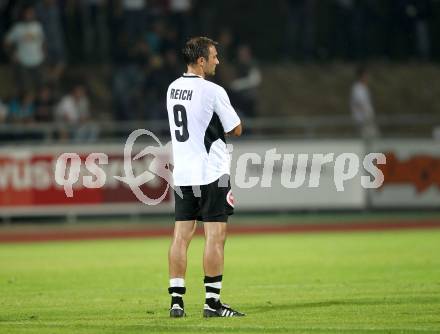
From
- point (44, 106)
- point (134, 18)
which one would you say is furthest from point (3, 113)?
point (134, 18)

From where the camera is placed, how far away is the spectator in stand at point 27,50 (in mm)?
21578

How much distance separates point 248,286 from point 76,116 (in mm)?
10871

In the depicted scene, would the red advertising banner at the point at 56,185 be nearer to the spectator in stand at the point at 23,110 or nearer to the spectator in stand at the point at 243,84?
the spectator in stand at the point at 23,110

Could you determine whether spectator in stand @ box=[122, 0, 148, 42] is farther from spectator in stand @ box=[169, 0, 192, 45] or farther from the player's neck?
the player's neck

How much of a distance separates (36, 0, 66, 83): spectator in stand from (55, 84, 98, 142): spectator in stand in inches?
23.1

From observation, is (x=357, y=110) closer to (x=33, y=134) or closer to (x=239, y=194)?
(x=239, y=194)

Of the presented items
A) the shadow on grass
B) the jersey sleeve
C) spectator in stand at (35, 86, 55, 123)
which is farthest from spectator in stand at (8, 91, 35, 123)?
the jersey sleeve

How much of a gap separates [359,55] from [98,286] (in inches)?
623

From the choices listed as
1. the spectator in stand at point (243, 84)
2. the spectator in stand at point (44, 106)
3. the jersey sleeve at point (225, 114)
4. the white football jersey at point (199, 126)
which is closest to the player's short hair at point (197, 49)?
the white football jersey at point (199, 126)

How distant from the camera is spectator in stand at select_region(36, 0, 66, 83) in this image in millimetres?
22328

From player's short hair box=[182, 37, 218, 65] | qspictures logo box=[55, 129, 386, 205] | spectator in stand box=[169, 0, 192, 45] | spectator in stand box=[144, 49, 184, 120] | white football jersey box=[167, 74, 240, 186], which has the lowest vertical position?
white football jersey box=[167, 74, 240, 186]

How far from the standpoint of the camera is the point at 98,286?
11.9 m

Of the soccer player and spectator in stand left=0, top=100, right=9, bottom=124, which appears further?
spectator in stand left=0, top=100, right=9, bottom=124

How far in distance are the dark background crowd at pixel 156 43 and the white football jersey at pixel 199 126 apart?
1181cm
